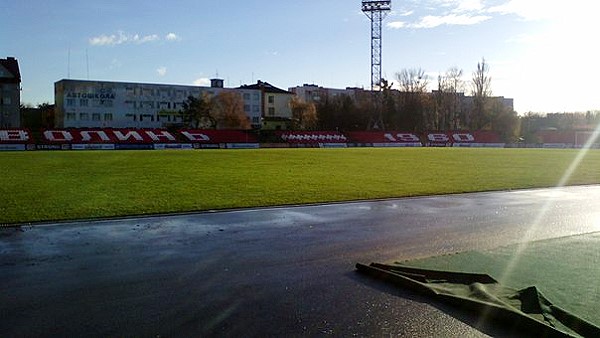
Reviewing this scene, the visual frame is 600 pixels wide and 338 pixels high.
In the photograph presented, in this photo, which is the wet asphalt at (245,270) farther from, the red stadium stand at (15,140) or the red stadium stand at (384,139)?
the red stadium stand at (384,139)

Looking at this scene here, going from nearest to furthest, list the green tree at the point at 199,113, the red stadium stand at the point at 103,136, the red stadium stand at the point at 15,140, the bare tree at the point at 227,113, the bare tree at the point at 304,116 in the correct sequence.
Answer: the red stadium stand at the point at 15,140
the red stadium stand at the point at 103,136
the green tree at the point at 199,113
the bare tree at the point at 227,113
the bare tree at the point at 304,116

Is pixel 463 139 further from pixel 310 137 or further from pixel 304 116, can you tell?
pixel 304 116

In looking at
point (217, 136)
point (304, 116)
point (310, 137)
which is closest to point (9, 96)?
point (217, 136)

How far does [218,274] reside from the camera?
698 cm

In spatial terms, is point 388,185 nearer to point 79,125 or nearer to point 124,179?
point 124,179

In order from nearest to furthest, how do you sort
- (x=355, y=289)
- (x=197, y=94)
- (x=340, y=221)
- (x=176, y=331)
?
(x=176, y=331) < (x=355, y=289) < (x=340, y=221) < (x=197, y=94)

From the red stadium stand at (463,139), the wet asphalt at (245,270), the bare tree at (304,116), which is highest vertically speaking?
the bare tree at (304,116)

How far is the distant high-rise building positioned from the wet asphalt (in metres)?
85.7

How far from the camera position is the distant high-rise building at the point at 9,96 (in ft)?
278

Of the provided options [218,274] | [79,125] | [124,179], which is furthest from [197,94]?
[218,274]

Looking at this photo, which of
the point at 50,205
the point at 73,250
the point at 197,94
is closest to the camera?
the point at 73,250

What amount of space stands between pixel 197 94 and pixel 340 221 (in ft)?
340

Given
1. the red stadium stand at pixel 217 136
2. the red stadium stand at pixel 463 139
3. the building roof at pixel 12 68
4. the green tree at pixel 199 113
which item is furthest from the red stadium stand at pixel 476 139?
the building roof at pixel 12 68

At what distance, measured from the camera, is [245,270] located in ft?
23.6
